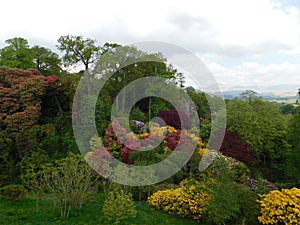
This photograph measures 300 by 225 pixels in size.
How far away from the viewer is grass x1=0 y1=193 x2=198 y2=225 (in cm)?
836

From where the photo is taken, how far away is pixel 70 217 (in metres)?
8.80

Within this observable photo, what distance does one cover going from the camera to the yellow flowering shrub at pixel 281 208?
7961 millimetres

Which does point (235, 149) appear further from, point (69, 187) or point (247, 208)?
point (69, 187)

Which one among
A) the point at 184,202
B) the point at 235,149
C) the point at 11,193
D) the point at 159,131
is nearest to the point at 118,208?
the point at 184,202

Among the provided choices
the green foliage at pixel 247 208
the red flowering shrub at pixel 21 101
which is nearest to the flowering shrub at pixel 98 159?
the green foliage at pixel 247 208

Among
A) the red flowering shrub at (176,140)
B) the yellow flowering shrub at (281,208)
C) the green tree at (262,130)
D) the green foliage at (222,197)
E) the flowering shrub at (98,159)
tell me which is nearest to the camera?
the yellow flowering shrub at (281,208)

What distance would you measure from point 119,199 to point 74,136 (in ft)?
27.9

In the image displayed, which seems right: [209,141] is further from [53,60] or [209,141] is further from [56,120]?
[53,60]


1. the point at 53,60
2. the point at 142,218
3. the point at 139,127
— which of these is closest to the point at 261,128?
the point at 139,127

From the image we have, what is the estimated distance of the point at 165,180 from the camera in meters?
12.0

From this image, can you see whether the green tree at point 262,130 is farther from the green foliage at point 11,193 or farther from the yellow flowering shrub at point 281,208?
the green foliage at point 11,193

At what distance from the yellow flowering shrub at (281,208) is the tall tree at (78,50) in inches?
512

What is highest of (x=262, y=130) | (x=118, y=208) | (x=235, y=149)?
(x=262, y=130)

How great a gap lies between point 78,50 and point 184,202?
12440mm
